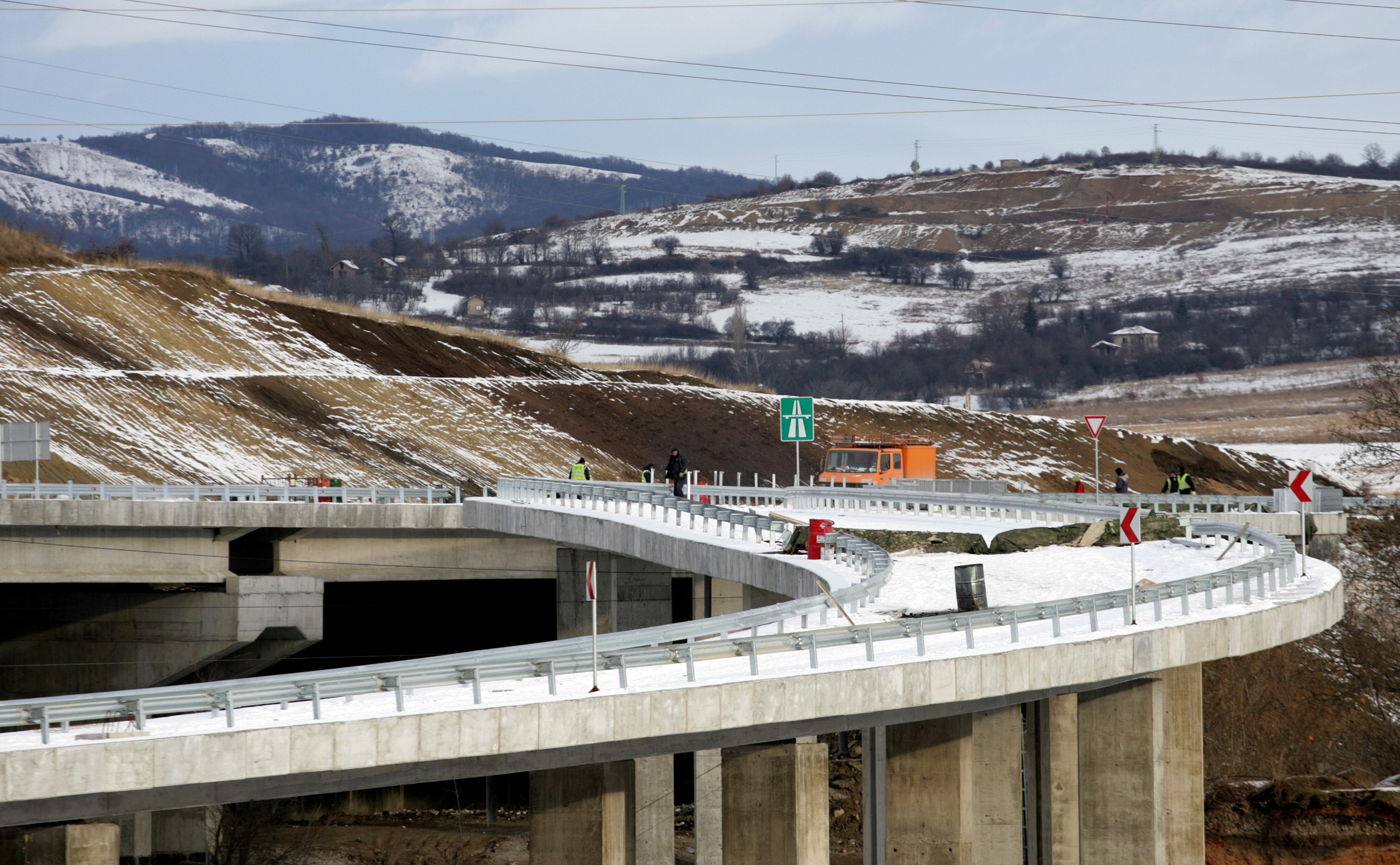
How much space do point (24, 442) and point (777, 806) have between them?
30.5 meters

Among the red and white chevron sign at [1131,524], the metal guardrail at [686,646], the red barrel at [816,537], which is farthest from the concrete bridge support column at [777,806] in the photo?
the red barrel at [816,537]

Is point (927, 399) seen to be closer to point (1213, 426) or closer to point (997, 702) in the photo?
point (1213, 426)

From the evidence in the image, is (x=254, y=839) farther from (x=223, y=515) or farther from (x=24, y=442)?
(x=24, y=442)

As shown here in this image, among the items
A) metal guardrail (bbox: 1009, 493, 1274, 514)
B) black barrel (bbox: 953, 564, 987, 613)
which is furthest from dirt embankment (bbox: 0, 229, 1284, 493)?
black barrel (bbox: 953, 564, 987, 613)

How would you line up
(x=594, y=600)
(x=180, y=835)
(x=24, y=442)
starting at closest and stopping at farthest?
(x=594, y=600)
(x=180, y=835)
(x=24, y=442)

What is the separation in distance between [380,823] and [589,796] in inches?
831

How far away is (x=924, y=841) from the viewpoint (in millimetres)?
17719

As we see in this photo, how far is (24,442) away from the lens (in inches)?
1556

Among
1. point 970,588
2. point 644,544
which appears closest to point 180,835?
point 644,544

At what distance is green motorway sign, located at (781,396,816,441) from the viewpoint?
4047 cm

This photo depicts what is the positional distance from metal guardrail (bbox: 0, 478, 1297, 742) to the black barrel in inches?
44.3

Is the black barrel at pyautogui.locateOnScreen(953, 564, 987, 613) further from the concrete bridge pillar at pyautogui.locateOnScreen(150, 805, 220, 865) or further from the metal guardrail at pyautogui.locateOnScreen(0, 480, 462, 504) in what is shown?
the metal guardrail at pyautogui.locateOnScreen(0, 480, 462, 504)

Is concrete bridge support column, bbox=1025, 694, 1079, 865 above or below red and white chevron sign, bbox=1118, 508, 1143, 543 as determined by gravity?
below

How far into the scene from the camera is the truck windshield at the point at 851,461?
4875cm
